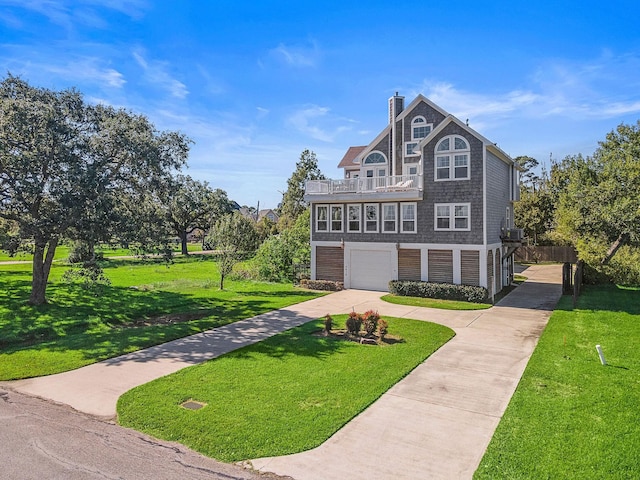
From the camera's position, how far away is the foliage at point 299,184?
50281mm

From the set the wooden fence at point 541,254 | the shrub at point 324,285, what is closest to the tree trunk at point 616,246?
the shrub at point 324,285

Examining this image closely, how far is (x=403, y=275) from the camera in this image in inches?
862

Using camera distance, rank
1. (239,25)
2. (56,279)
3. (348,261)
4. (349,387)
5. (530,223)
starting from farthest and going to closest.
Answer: (530,223) → (56,279) → (348,261) → (239,25) → (349,387)

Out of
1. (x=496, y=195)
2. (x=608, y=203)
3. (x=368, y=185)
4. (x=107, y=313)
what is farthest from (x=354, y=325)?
(x=608, y=203)

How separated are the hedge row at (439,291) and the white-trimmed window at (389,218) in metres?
2.80

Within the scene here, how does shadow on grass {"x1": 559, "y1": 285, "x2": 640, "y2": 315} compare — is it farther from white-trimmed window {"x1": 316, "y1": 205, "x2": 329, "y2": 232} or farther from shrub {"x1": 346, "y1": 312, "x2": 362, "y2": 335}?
white-trimmed window {"x1": 316, "y1": 205, "x2": 329, "y2": 232}

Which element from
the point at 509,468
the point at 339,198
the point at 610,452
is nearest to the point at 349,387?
the point at 509,468

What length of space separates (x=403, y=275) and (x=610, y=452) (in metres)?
15.8

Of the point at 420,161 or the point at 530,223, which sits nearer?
the point at 420,161

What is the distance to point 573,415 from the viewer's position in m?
7.36

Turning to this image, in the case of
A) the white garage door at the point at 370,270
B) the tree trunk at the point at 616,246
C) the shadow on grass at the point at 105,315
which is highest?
the tree trunk at the point at 616,246

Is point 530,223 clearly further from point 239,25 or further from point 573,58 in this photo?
point 239,25

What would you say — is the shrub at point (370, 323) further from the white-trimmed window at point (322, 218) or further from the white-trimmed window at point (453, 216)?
the white-trimmed window at point (322, 218)

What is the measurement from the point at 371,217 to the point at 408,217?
6.98ft
